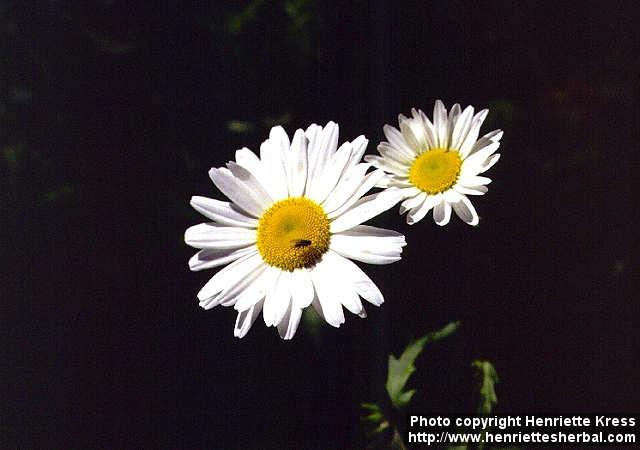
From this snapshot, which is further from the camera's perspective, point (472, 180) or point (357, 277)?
point (472, 180)

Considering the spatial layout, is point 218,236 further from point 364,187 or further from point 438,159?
point 438,159

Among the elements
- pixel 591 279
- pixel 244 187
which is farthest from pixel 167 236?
pixel 591 279

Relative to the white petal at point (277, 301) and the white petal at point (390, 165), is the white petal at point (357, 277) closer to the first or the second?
the white petal at point (277, 301)

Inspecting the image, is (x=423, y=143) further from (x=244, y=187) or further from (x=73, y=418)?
(x=73, y=418)

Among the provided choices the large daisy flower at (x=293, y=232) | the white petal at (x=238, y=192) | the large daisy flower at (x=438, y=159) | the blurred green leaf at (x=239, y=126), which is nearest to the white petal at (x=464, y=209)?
the large daisy flower at (x=438, y=159)

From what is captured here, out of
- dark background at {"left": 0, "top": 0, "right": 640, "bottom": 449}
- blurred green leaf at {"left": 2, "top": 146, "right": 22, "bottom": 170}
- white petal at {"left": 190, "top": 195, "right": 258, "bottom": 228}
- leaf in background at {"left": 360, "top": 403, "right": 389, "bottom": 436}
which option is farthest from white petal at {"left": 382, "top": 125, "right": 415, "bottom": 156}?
blurred green leaf at {"left": 2, "top": 146, "right": 22, "bottom": 170}

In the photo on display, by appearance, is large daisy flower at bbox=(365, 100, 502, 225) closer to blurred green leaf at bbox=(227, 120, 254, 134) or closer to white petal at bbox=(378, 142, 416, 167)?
white petal at bbox=(378, 142, 416, 167)

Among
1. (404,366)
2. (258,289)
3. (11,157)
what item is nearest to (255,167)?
(258,289)
